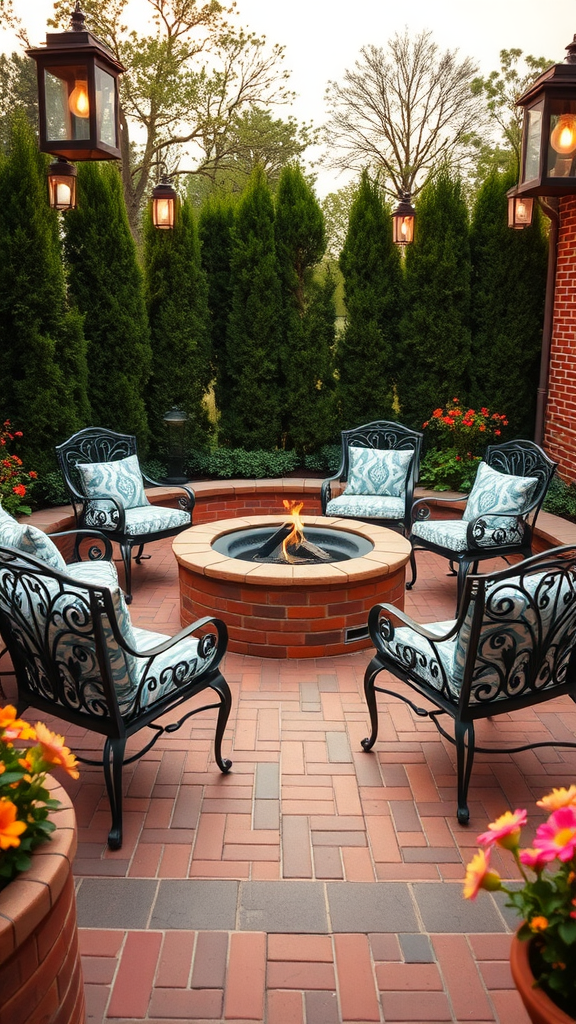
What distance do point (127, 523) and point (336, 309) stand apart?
168 inches

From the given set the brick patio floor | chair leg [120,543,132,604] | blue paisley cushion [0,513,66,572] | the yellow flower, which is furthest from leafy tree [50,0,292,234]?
the yellow flower

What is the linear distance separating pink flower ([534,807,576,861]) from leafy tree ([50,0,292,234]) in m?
15.0

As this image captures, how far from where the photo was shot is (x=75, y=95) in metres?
2.69

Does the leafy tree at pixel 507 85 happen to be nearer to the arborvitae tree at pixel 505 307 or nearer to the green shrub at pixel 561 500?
the arborvitae tree at pixel 505 307

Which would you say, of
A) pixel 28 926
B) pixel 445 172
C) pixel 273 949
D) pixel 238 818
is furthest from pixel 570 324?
pixel 28 926

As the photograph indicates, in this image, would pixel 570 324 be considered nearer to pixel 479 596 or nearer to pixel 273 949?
pixel 479 596

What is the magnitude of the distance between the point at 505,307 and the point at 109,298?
4203 mm

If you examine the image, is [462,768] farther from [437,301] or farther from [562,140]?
[437,301]

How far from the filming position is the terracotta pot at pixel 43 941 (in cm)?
153

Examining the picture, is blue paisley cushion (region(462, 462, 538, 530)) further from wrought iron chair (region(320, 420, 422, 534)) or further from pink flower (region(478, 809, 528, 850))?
pink flower (region(478, 809, 528, 850))

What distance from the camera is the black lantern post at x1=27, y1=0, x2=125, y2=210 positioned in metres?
2.65

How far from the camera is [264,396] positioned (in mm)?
8586

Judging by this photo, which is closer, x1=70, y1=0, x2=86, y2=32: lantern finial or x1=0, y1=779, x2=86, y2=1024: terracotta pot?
x1=0, y1=779, x2=86, y2=1024: terracotta pot

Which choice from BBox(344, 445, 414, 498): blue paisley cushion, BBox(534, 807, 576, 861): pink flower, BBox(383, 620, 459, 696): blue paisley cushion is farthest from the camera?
BBox(344, 445, 414, 498): blue paisley cushion
